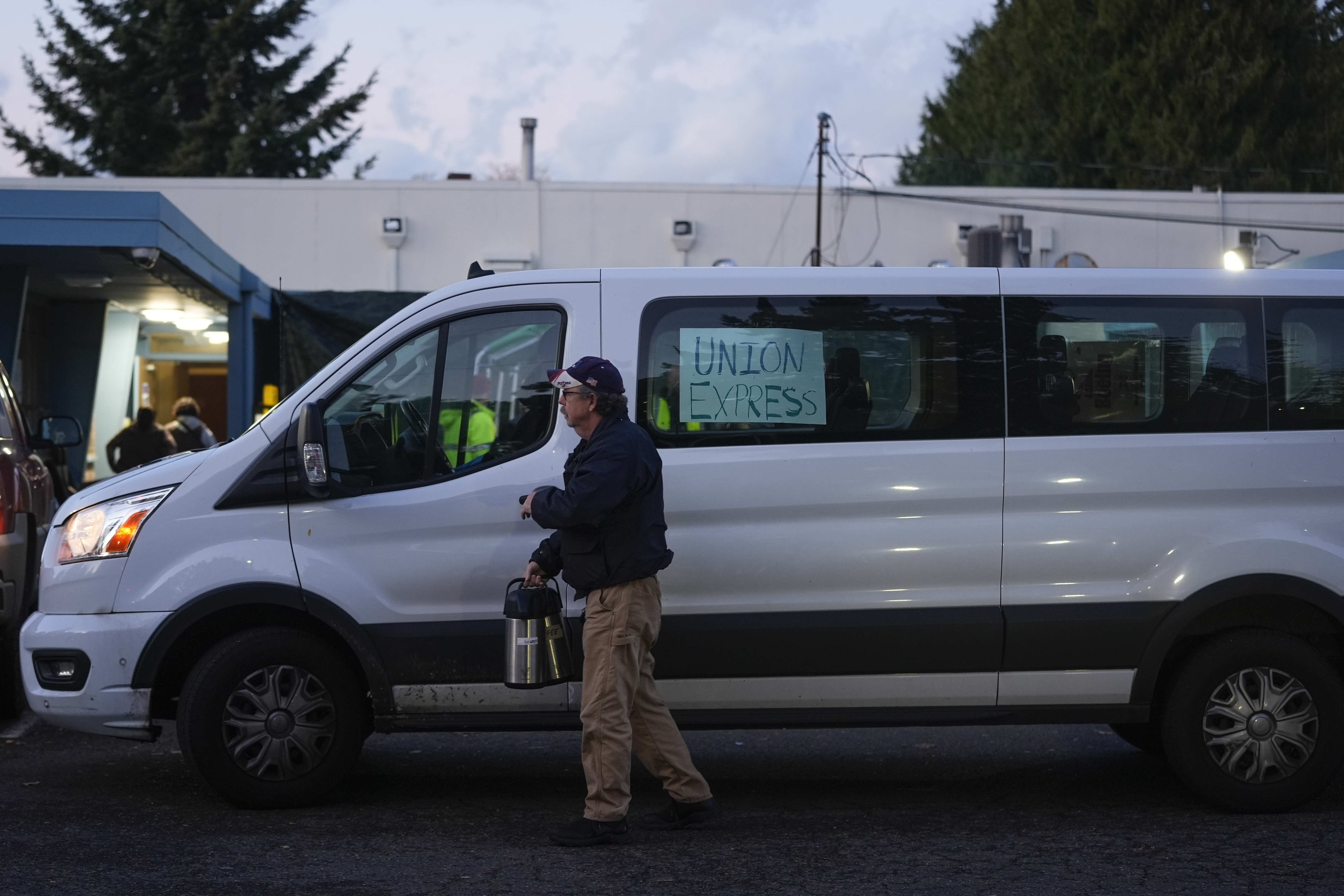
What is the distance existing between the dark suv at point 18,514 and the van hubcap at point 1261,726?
18.0 ft

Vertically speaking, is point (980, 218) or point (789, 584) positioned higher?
point (980, 218)

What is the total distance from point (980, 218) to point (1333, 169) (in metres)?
23.2

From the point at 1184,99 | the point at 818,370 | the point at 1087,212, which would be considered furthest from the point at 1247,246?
the point at 818,370

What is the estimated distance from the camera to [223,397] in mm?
25375

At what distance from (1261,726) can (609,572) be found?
2.79m

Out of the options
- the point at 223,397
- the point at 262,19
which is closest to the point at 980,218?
the point at 223,397

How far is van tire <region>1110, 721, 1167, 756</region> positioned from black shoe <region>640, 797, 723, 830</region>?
2160 millimetres

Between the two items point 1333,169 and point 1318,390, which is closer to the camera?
point 1318,390

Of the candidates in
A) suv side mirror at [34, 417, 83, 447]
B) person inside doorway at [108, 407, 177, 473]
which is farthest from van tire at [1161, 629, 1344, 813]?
person inside doorway at [108, 407, 177, 473]

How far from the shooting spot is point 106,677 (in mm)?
5965

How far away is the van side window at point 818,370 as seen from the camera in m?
6.01

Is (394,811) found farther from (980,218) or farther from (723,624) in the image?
(980,218)

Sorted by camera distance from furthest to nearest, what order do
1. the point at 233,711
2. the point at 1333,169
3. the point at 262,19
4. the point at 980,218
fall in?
the point at 1333,169 → the point at 262,19 → the point at 980,218 → the point at 233,711

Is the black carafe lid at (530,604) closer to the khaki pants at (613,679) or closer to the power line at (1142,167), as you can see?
the khaki pants at (613,679)
